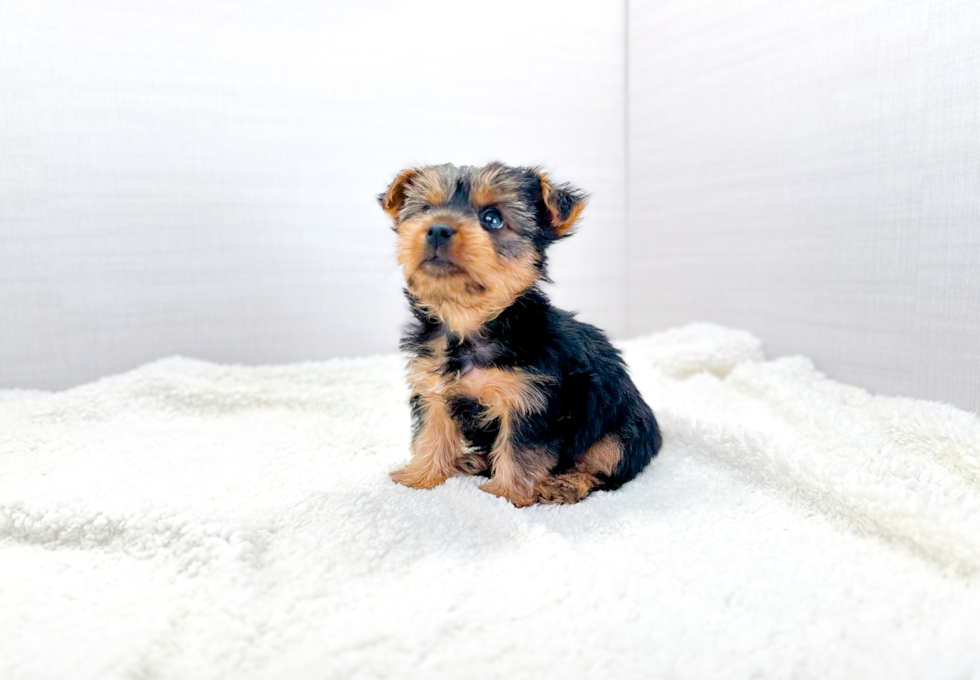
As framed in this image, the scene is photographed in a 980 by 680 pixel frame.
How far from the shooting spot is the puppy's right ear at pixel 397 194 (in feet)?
5.69

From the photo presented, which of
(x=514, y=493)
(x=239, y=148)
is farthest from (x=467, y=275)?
(x=239, y=148)

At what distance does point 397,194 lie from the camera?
5.80 ft

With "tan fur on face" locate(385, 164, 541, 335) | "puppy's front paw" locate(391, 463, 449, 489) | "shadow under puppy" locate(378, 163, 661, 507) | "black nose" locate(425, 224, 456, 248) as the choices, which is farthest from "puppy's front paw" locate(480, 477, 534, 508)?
"black nose" locate(425, 224, 456, 248)

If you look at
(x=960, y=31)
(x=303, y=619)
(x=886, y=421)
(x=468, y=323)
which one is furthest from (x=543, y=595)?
(x=960, y=31)

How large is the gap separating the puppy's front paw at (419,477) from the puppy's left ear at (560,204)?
2.60ft

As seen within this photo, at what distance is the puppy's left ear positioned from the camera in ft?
5.53

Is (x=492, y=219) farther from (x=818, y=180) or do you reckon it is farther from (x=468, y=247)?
(x=818, y=180)

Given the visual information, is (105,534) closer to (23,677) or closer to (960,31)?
(23,677)

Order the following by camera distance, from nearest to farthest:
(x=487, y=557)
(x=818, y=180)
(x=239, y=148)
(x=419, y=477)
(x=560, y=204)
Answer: (x=487, y=557)
(x=560, y=204)
(x=419, y=477)
(x=818, y=180)
(x=239, y=148)

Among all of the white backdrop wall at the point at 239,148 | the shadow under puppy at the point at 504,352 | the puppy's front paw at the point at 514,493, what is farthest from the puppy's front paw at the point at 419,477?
the white backdrop wall at the point at 239,148

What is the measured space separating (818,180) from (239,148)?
8.47ft

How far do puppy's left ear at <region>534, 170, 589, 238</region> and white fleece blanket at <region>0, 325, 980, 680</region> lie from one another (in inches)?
30.5

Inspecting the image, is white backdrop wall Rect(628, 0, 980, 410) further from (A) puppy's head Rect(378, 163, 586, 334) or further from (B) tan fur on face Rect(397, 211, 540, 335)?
(B) tan fur on face Rect(397, 211, 540, 335)

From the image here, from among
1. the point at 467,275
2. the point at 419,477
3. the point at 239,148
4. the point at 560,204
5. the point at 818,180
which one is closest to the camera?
the point at 467,275
